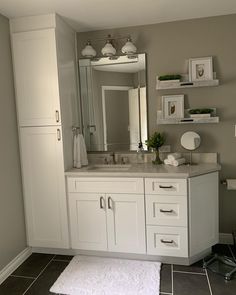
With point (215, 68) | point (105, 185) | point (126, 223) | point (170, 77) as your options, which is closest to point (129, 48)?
point (170, 77)

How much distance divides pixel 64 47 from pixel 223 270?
2607 mm

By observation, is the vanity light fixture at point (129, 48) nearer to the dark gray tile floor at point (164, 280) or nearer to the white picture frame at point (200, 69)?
the white picture frame at point (200, 69)

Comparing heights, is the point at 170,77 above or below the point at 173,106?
Result: above

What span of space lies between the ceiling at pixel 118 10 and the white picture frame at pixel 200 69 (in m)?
0.44

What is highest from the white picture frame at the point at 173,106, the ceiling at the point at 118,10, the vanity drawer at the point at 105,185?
the ceiling at the point at 118,10

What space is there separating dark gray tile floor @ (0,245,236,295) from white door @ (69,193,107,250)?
258 millimetres

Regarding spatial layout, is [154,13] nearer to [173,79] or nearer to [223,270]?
[173,79]

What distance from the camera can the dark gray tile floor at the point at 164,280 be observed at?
2160 millimetres

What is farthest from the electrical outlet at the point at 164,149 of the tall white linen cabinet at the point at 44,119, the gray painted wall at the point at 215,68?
the tall white linen cabinet at the point at 44,119

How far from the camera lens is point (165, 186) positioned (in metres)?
2.44

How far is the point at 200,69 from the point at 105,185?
1.53 metres

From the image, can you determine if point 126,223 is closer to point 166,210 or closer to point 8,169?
point 166,210

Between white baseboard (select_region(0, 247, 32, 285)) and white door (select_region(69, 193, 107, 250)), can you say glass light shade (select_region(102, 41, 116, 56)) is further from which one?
white baseboard (select_region(0, 247, 32, 285))

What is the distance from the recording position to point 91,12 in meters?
2.51
